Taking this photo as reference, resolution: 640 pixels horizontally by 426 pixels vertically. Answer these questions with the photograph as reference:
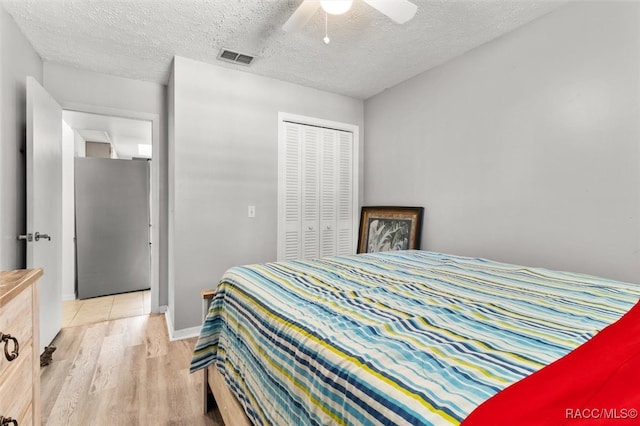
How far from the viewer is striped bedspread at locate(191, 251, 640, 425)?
628 millimetres

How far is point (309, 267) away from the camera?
1.75m

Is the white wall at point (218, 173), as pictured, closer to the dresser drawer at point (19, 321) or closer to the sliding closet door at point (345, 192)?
the sliding closet door at point (345, 192)

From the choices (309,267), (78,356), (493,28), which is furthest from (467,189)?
(78,356)

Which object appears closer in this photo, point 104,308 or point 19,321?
point 19,321

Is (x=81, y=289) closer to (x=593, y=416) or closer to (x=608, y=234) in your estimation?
(x=593, y=416)

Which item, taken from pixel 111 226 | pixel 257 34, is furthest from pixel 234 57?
pixel 111 226

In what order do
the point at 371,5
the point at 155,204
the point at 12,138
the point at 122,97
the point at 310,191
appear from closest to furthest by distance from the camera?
the point at 371,5, the point at 12,138, the point at 122,97, the point at 155,204, the point at 310,191

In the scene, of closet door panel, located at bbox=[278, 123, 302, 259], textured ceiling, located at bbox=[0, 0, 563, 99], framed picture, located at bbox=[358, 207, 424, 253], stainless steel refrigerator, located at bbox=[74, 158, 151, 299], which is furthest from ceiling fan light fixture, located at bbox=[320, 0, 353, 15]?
stainless steel refrigerator, located at bbox=[74, 158, 151, 299]

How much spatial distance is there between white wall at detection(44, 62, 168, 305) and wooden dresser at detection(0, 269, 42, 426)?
2181 millimetres

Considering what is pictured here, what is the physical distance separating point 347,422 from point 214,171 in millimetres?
2582

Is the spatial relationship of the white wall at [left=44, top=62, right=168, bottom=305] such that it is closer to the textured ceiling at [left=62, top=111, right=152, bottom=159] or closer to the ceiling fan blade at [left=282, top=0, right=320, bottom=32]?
the textured ceiling at [left=62, top=111, right=152, bottom=159]

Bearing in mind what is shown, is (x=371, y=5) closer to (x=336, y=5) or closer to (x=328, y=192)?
(x=336, y=5)

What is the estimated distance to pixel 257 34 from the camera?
2.35 m

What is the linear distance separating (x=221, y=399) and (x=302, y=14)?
2.01 meters
